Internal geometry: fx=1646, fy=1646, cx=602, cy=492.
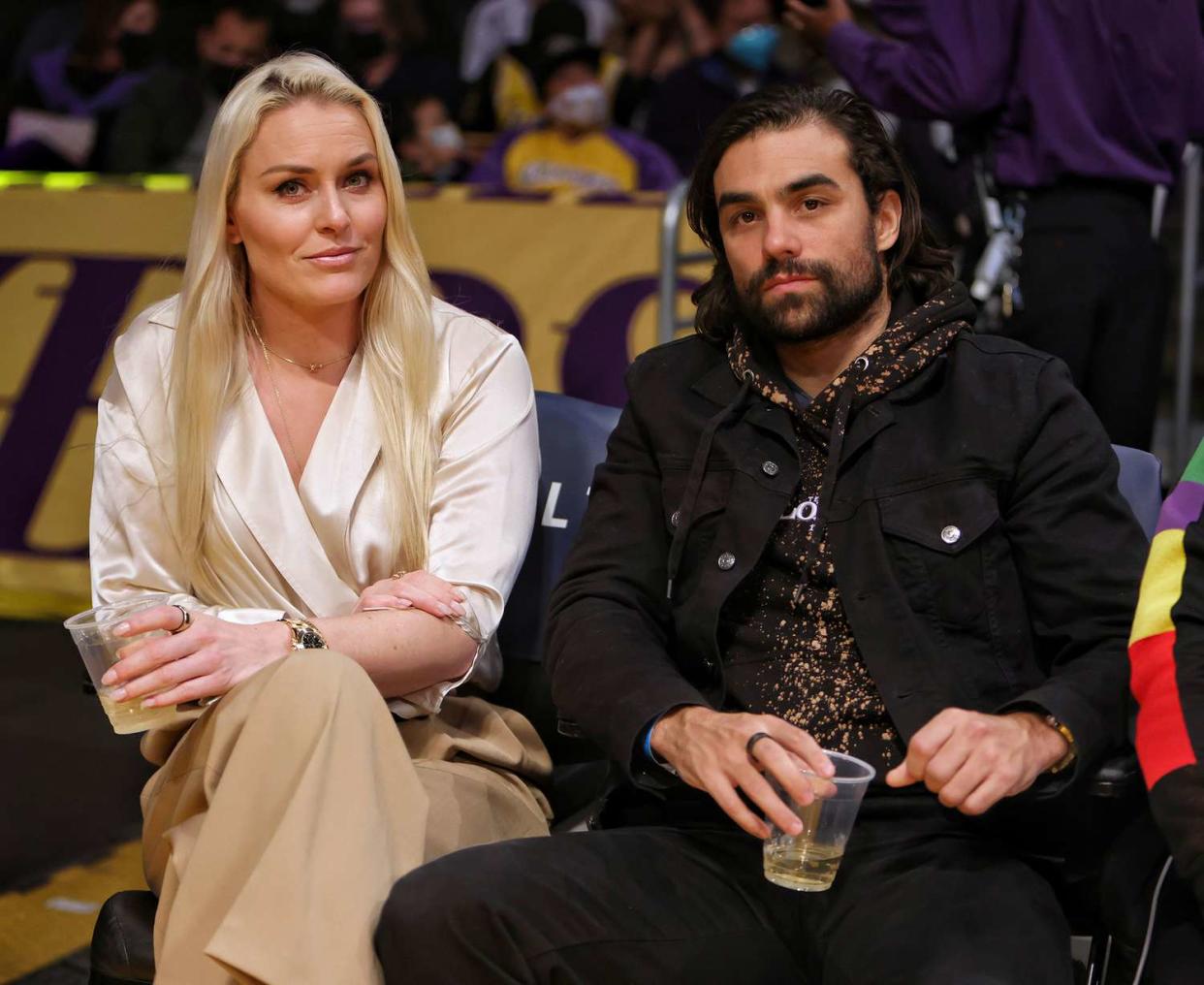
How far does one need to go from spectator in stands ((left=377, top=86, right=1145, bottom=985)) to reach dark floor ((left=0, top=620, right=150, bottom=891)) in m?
1.81

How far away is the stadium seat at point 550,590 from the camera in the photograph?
300 cm

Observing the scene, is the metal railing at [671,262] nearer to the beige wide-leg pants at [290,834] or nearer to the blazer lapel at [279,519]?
the blazer lapel at [279,519]

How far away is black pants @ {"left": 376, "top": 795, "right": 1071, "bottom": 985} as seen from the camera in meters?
2.16

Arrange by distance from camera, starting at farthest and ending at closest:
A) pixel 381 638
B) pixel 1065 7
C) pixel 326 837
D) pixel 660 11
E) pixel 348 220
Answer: pixel 660 11
pixel 1065 7
pixel 348 220
pixel 381 638
pixel 326 837

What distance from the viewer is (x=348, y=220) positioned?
2859 millimetres

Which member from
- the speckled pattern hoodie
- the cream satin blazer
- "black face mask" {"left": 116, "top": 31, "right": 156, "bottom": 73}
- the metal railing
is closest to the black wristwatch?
the cream satin blazer

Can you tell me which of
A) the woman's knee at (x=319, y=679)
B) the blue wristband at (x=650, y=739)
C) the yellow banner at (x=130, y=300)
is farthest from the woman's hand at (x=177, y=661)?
the yellow banner at (x=130, y=300)

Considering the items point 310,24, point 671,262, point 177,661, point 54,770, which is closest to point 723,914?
point 177,661

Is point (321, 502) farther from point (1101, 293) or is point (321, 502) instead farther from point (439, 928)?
point (1101, 293)

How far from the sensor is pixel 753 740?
2.18 metres

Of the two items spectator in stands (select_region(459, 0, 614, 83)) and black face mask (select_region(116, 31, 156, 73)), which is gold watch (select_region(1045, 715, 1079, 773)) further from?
black face mask (select_region(116, 31, 156, 73))

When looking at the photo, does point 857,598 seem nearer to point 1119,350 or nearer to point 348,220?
point 348,220

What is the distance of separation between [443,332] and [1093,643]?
1264mm

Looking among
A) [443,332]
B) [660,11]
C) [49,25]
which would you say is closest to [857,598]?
[443,332]
